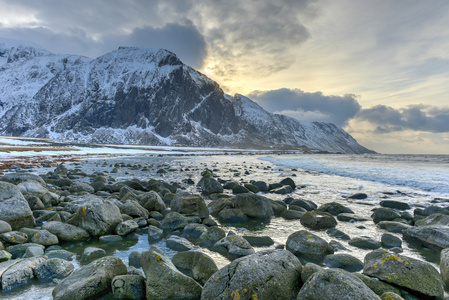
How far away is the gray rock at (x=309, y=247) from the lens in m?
7.39

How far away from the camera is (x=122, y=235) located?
29.2 ft

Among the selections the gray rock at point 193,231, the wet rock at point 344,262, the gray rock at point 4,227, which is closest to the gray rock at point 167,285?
the wet rock at point 344,262

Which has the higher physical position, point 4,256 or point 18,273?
point 18,273

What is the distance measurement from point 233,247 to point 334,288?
3929 millimetres

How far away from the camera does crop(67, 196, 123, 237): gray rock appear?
28.7 ft

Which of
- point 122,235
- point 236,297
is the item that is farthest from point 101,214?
point 236,297

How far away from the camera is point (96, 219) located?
888 centimetres

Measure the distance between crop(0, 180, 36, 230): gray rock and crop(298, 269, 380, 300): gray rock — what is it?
9.58m

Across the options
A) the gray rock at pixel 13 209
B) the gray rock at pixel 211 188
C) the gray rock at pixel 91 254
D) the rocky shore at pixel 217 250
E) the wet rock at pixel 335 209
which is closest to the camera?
the rocky shore at pixel 217 250

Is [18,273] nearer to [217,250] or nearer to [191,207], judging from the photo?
[217,250]

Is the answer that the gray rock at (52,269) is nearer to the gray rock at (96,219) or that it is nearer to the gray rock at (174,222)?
the gray rock at (96,219)

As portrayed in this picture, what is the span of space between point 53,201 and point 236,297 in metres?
12.2

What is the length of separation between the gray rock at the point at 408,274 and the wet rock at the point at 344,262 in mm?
1121

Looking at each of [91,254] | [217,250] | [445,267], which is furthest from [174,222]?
[445,267]
